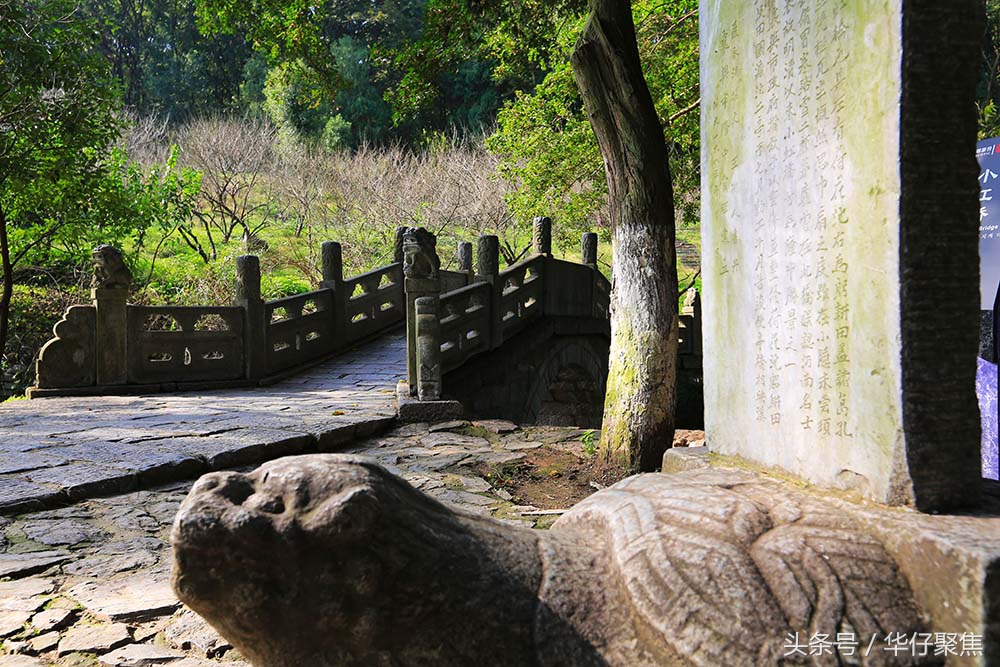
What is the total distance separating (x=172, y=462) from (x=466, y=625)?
4578 millimetres

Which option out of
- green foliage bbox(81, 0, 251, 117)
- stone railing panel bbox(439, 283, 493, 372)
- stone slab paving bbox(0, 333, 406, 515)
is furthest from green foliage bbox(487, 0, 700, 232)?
green foliage bbox(81, 0, 251, 117)

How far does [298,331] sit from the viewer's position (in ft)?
38.0

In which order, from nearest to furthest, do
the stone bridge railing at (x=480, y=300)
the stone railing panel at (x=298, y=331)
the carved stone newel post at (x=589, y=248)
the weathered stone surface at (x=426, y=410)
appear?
1. the weathered stone surface at (x=426, y=410)
2. the stone bridge railing at (x=480, y=300)
3. the stone railing panel at (x=298, y=331)
4. the carved stone newel post at (x=589, y=248)

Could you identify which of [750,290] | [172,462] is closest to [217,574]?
[750,290]

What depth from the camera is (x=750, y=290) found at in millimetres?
3170

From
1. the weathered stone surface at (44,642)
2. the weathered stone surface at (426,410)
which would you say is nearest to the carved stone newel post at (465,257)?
the weathered stone surface at (426,410)

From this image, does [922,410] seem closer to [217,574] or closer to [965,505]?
[965,505]

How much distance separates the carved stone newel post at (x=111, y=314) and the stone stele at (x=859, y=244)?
8.39m

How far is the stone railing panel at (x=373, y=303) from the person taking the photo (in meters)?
12.8

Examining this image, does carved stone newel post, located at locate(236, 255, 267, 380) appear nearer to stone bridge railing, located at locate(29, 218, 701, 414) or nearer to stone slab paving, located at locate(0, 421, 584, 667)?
stone bridge railing, located at locate(29, 218, 701, 414)

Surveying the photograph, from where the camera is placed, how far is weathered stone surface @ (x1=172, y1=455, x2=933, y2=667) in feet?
5.85

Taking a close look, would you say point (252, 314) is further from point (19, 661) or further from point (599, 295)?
point (19, 661)

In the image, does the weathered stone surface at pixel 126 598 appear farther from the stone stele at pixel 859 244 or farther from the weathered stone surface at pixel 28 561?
the stone stele at pixel 859 244

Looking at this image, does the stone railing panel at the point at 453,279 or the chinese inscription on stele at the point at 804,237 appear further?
the stone railing panel at the point at 453,279
